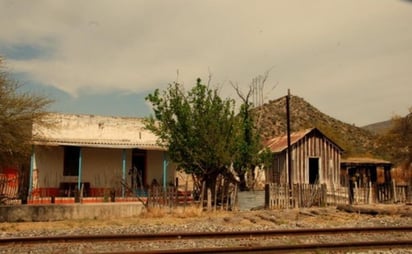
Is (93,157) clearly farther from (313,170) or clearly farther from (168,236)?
(168,236)

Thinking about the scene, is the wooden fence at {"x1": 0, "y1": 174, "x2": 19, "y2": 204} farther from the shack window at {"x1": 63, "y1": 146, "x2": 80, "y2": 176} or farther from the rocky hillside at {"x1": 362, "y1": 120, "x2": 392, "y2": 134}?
the rocky hillside at {"x1": 362, "y1": 120, "x2": 392, "y2": 134}

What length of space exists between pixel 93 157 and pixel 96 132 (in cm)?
175

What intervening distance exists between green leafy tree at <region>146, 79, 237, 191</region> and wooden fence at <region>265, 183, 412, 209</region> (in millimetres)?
2544

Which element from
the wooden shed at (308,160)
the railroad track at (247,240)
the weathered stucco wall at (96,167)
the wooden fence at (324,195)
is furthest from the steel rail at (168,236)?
the wooden shed at (308,160)

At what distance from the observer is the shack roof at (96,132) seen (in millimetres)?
22844

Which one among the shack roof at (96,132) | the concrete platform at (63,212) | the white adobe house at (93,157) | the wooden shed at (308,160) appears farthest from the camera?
the wooden shed at (308,160)

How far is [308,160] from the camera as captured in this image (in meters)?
28.6

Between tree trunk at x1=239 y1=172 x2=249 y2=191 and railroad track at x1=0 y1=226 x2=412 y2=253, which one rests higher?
tree trunk at x1=239 y1=172 x2=249 y2=191

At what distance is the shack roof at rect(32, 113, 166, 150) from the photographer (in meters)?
22.8

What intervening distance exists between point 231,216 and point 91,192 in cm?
999

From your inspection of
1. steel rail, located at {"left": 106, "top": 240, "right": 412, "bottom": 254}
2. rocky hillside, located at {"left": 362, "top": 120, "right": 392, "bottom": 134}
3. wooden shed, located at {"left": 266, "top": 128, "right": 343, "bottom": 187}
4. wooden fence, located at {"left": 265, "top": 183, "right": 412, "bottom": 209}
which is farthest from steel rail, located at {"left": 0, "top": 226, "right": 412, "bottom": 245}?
rocky hillside, located at {"left": 362, "top": 120, "right": 392, "bottom": 134}

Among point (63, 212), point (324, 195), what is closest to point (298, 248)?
point (63, 212)

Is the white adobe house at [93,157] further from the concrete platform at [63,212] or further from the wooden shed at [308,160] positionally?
the wooden shed at [308,160]

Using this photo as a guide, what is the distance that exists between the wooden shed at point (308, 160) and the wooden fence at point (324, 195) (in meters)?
3.97
